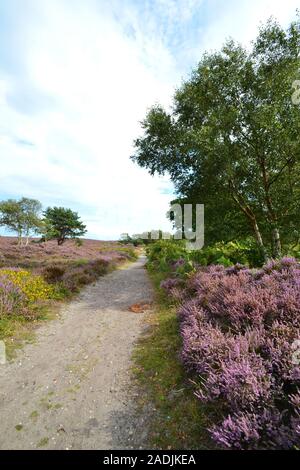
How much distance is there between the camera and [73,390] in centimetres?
431

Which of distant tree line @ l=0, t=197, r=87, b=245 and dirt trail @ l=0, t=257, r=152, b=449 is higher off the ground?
distant tree line @ l=0, t=197, r=87, b=245

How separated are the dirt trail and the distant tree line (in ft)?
119

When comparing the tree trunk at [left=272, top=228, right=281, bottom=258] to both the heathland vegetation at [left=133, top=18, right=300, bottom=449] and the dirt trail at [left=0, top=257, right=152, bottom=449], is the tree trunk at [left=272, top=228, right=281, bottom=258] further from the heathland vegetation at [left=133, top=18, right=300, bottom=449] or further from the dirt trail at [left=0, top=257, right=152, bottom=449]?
the dirt trail at [left=0, top=257, right=152, bottom=449]

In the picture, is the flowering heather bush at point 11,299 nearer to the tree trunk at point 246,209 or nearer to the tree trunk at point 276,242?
the tree trunk at point 246,209

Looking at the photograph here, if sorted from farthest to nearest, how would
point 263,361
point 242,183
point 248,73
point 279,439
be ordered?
point 242,183 → point 248,73 → point 263,361 → point 279,439

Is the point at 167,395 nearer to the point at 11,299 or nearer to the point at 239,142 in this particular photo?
the point at 11,299

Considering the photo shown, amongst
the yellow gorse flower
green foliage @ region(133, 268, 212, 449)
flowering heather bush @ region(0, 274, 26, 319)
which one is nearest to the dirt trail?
green foliage @ region(133, 268, 212, 449)

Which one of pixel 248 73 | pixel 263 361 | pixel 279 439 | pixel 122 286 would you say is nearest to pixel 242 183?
pixel 248 73

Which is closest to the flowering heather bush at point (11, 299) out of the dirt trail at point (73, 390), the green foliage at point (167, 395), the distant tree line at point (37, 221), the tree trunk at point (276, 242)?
the dirt trail at point (73, 390)

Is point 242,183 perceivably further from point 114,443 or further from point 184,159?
point 114,443

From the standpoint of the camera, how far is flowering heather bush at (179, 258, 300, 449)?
8.48 ft

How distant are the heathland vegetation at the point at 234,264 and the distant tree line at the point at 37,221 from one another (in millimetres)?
31586

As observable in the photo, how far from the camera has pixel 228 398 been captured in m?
2.95

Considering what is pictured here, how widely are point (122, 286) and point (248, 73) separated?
13.2 meters
